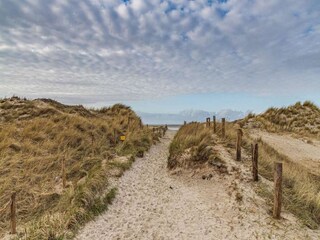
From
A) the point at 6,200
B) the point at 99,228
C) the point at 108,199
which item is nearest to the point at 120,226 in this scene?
the point at 99,228

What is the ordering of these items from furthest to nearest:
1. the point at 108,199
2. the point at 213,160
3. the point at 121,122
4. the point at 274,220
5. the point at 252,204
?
the point at 121,122, the point at 213,160, the point at 108,199, the point at 252,204, the point at 274,220

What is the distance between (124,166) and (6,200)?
464cm

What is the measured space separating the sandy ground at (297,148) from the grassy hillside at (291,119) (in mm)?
1745

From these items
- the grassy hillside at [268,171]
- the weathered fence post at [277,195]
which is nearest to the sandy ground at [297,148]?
the grassy hillside at [268,171]

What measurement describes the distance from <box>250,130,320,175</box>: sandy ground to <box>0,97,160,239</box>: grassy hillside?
8081mm

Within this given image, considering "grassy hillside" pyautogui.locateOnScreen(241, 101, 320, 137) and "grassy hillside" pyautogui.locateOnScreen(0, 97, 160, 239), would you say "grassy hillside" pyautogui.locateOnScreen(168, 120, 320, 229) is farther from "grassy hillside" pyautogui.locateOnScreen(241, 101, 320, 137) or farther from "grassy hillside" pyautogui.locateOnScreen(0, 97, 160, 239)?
"grassy hillside" pyautogui.locateOnScreen(241, 101, 320, 137)

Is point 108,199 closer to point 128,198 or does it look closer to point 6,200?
point 128,198

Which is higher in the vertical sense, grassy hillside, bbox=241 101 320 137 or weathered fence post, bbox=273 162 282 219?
grassy hillside, bbox=241 101 320 137

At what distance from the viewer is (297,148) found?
1792cm

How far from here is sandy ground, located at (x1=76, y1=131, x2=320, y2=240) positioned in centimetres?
709

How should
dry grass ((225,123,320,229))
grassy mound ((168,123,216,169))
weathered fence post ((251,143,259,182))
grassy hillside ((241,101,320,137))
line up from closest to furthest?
dry grass ((225,123,320,229)), weathered fence post ((251,143,259,182)), grassy mound ((168,123,216,169)), grassy hillside ((241,101,320,137))

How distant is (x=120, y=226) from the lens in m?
7.68

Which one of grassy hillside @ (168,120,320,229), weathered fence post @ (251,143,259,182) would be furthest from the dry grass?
weathered fence post @ (251,143,259,182)

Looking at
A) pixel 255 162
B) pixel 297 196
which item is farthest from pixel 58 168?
pixel 297 196
